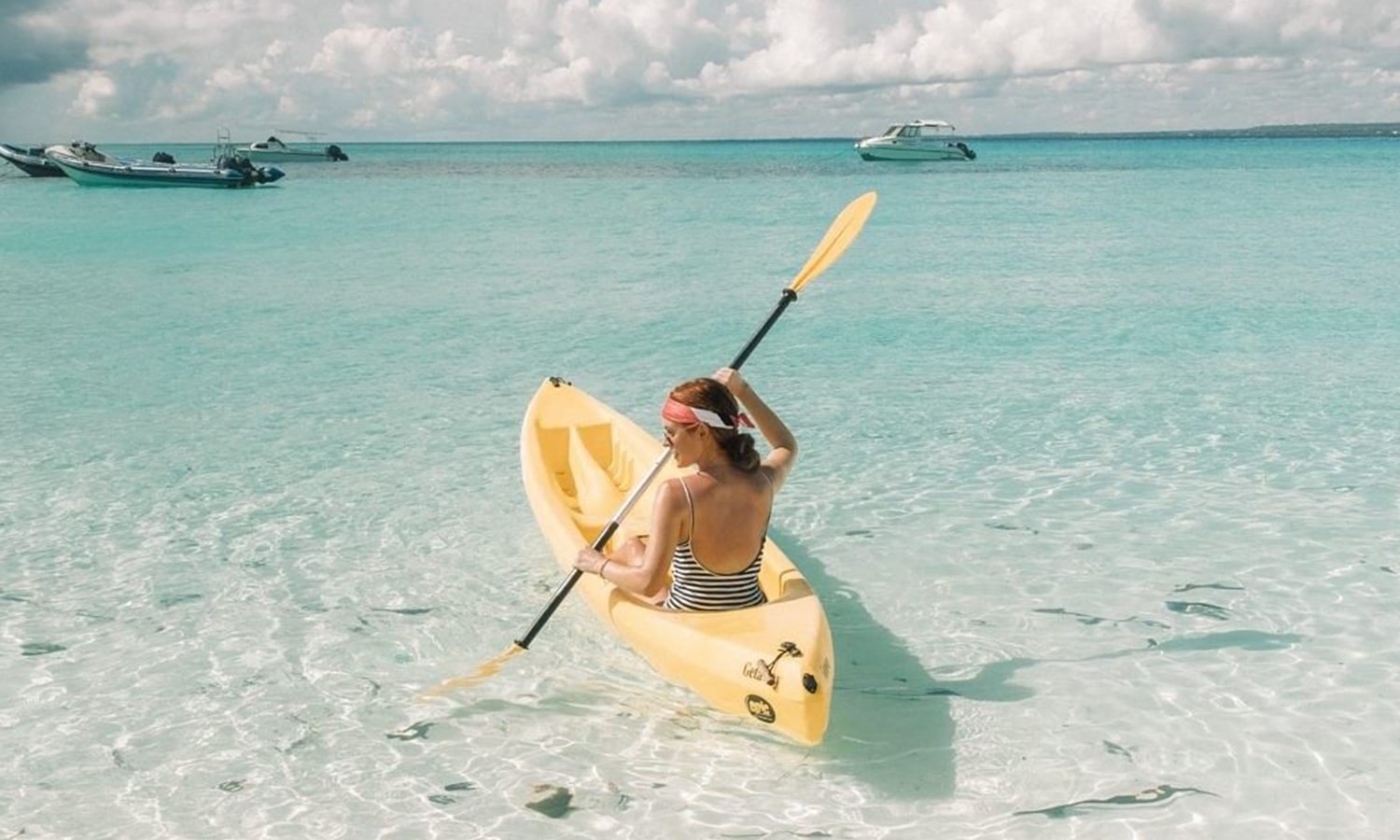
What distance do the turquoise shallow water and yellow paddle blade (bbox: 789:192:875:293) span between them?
64.5 inches

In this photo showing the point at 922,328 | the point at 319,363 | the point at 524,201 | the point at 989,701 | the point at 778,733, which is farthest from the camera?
the point at 524,201

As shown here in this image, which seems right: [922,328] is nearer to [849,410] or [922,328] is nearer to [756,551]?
[849,410]

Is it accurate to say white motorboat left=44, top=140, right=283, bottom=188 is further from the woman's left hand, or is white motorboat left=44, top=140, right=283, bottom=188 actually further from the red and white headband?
the red and white headband

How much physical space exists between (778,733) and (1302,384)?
8.85 meters

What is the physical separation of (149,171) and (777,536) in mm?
49902

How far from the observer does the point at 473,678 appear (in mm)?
5629

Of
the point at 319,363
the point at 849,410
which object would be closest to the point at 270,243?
the point at 319,363

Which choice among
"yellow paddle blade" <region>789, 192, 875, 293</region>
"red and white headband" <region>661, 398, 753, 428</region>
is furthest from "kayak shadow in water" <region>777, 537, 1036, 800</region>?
"yellow paddle blade" <region>789, 192, 875, 293</region>

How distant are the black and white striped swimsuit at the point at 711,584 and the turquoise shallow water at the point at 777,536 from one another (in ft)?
1.63

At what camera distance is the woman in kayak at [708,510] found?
187 inches

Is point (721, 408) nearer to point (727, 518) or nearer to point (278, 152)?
point (727, 518)

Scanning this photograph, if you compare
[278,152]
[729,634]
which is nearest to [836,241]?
[729,634]

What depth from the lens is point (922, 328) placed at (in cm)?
1555

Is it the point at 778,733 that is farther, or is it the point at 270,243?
the point at 270,243
